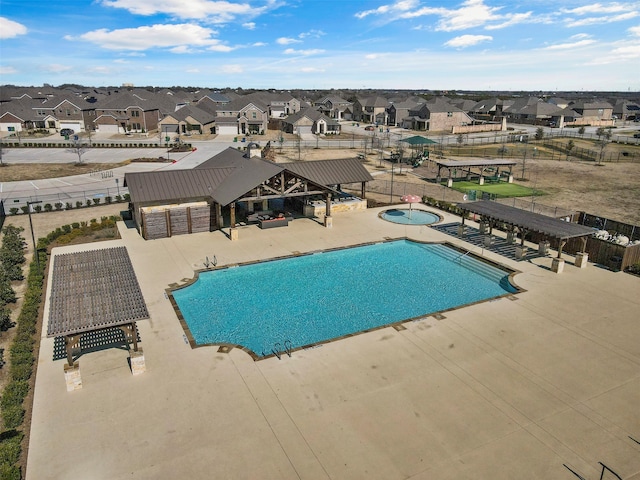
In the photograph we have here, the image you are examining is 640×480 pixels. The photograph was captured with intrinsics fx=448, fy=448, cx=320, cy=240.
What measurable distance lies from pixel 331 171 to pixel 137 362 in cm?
2467

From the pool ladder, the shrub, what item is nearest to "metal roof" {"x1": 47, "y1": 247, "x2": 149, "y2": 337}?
the shrub

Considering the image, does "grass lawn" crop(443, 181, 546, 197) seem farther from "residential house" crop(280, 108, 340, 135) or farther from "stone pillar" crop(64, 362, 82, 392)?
"residential house" crop(280, 108, 340, 135)

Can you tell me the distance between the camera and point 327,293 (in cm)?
2445

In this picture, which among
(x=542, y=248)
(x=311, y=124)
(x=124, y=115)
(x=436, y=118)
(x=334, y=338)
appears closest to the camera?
(x=334, y=338)

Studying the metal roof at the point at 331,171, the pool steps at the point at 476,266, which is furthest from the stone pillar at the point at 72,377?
the metal roof at the point at 331,171

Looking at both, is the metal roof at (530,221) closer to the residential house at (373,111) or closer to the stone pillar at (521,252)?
the stone pillar at (521,252)

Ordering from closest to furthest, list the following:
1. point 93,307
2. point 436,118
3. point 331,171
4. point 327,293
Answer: point 93,307 → point 327,293 → point 331,171 → point 436,118

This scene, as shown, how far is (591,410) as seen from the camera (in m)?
15.3

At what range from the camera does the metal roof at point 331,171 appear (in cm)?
3656

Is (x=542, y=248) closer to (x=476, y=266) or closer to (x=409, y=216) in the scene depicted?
(x=476, y=266)

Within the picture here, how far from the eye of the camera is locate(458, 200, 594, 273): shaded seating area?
2672 centimetres

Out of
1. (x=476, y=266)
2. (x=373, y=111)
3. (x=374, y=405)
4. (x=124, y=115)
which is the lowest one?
(x=374, y=405)

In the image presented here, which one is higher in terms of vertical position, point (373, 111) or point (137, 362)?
point (373, 111)

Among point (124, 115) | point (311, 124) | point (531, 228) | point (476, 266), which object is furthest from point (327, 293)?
point (124, 115)
